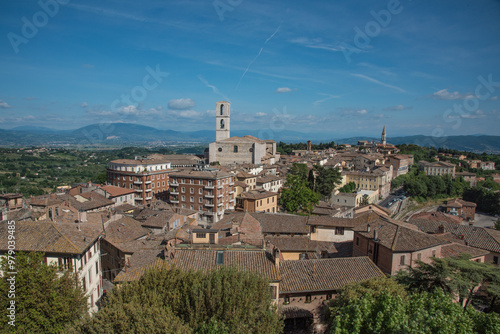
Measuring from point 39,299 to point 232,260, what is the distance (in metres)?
8.53

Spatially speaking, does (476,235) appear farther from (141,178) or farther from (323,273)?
(141,178)

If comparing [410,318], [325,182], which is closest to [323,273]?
[410,318]

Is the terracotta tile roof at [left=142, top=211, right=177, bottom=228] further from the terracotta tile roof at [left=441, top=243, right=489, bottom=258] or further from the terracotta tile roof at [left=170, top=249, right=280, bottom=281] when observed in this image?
the terracotta tile roof at [left=441, top=243, right=489, bottom=258]

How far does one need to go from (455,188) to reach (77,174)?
12402 centimetres

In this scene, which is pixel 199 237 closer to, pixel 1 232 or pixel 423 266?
pixel 1 232

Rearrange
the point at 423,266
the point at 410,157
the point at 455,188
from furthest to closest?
the point at 410,157, the point at 455,188, the point at 423,266

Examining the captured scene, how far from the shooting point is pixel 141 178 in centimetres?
5656

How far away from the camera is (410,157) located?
118500 mm

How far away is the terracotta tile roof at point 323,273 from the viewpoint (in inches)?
733

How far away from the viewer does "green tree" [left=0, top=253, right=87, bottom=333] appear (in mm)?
13328

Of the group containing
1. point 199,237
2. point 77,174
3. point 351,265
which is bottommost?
point 77,174

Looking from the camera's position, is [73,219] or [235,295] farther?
[73,219]

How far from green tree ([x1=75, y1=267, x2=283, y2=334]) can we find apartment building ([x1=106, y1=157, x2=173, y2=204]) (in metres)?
44.7

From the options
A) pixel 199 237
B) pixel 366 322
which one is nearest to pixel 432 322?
pixel 366 322
